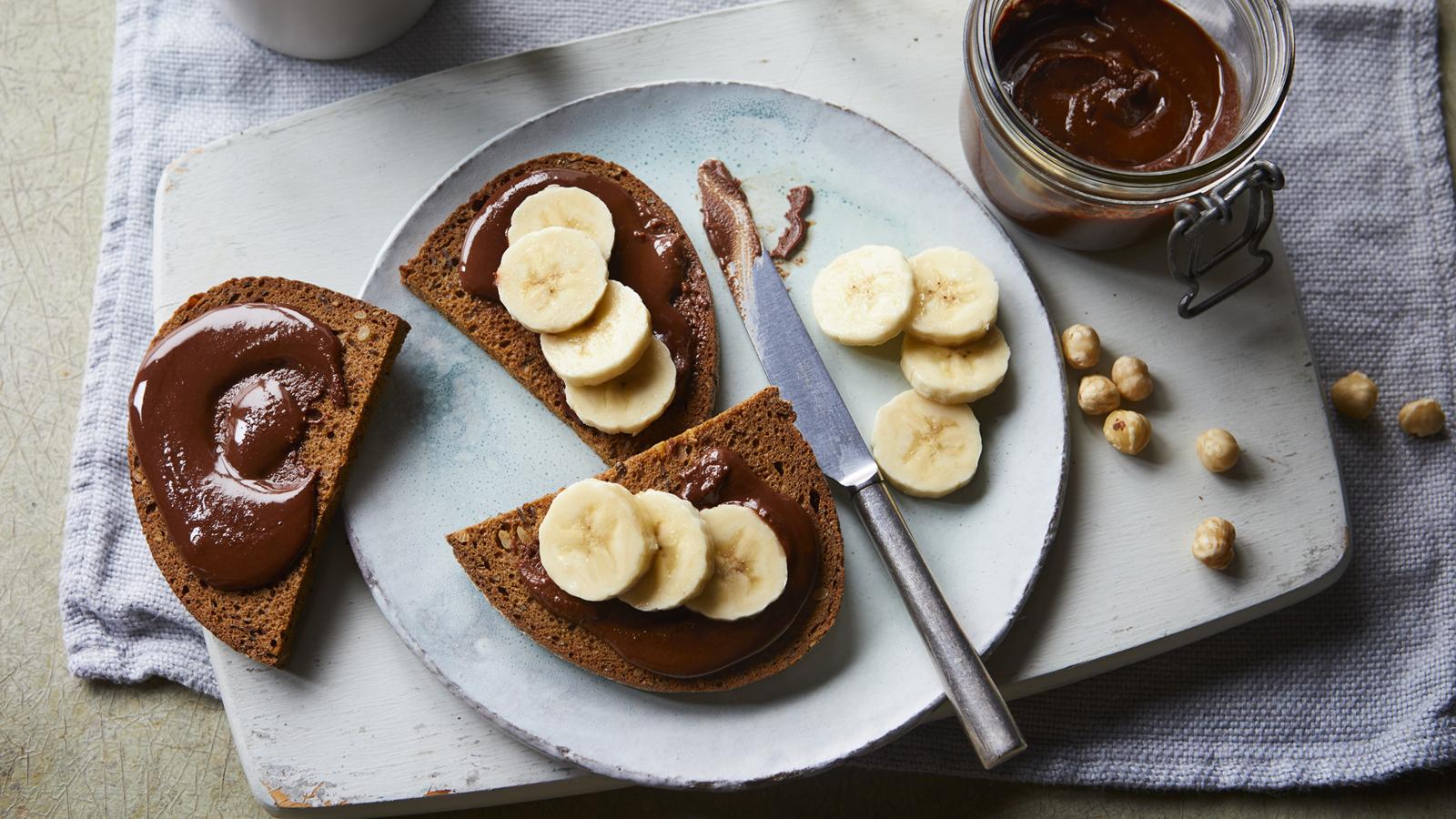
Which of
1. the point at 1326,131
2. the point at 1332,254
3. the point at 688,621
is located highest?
the point at 1326,131

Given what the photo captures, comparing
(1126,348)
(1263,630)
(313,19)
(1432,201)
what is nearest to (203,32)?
(313,19)

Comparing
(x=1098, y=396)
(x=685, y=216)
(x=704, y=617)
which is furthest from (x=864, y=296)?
(x=704, y=617)

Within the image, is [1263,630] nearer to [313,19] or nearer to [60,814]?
[313,19]

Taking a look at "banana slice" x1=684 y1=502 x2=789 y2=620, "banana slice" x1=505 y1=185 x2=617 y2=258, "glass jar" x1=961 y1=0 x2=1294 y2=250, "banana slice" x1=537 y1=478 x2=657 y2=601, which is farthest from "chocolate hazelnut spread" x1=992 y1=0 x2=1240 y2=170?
"banana slice" x1=537 y1=478 x2=657 y2=601

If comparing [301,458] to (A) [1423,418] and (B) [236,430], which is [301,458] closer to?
(B) [236,430]

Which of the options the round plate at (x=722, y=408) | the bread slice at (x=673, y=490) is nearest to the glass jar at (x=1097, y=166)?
the round plate at (x=722, y=408)

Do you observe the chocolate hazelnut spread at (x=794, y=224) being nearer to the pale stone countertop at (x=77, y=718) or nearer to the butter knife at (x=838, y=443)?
the butter knife at (x=838, y=443)
